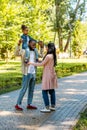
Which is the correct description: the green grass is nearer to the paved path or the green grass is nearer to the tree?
the paved path

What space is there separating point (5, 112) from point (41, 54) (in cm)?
181

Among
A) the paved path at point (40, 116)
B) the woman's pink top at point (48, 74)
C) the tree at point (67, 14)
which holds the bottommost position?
the tree at point (67, 14)

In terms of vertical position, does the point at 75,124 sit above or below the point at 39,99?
above

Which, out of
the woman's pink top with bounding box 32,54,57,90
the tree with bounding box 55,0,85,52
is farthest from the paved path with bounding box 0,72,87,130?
the tree with bounding box 55,0,85,52

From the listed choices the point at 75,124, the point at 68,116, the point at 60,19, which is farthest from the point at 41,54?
the point at 60,19

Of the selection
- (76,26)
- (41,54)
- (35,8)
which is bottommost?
(76,26)

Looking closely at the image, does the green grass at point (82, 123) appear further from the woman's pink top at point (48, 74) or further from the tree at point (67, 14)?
the tree at point (67, 14)

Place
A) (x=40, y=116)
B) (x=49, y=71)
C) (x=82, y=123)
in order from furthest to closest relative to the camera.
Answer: (x=49, y=71)
(x=40, y=116)
(x=82, y=123)

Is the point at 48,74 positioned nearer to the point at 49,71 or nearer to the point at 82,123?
the point at 49,71

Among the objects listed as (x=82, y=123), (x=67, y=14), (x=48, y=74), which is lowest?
(x=67, y=14)

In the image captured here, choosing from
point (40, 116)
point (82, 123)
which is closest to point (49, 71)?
point (40, 116)

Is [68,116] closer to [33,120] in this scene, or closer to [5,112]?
[33,120]

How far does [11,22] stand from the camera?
3619 centimetres

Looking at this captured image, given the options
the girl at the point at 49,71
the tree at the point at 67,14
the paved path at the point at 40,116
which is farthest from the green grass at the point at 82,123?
the tree at the point at 67,14
